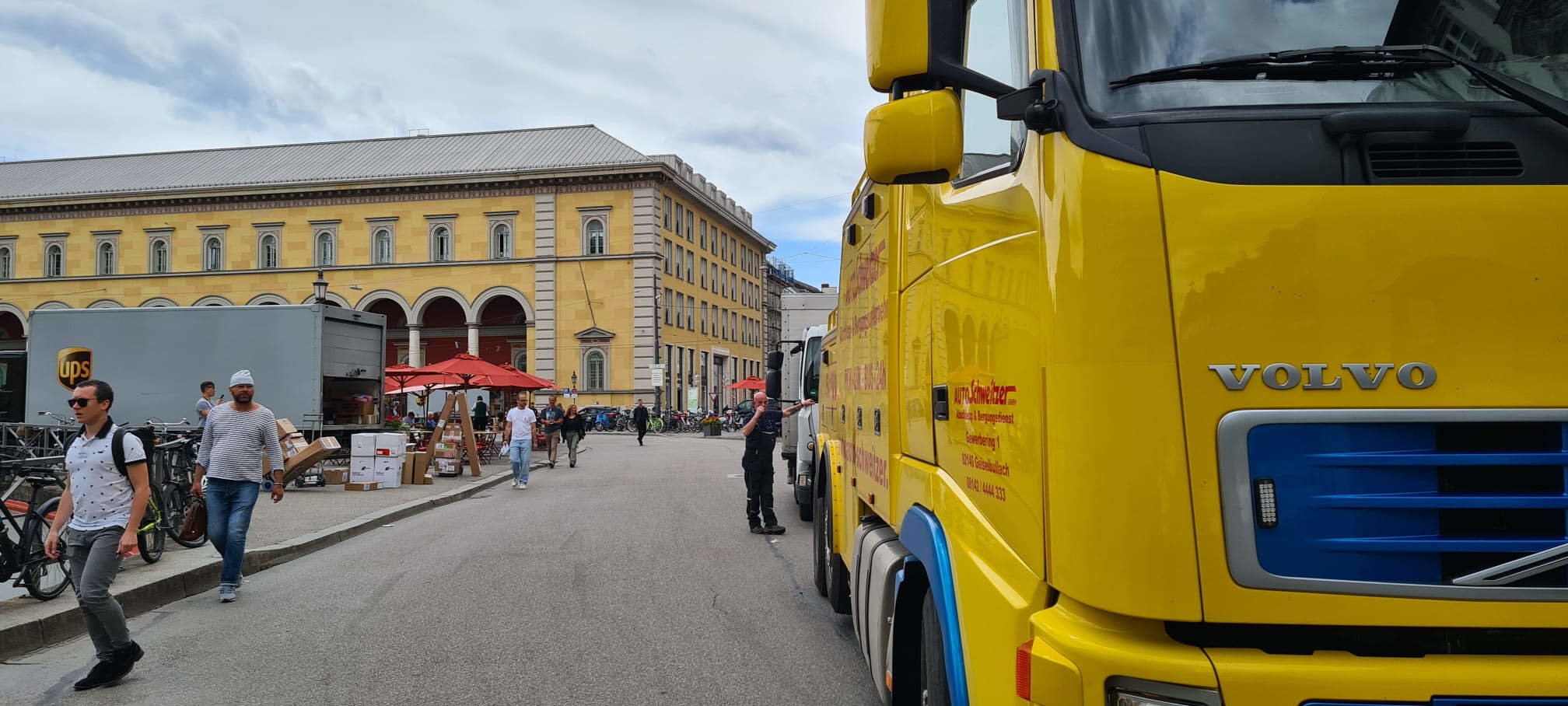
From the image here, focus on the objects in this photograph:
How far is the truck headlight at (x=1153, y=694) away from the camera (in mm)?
2113

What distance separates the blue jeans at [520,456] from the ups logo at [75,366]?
28.7 ft

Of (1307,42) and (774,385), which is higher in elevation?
(1307,42)

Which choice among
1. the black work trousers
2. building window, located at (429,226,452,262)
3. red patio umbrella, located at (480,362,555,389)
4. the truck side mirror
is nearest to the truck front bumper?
the truck side mirror

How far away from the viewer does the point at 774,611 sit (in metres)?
7.48

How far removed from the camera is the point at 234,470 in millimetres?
8500

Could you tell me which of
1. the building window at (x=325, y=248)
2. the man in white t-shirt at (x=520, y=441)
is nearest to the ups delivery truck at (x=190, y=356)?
the man in white t-shirt at (x=520, y=441)

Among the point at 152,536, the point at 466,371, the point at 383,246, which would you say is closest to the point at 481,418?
the point at 466,371

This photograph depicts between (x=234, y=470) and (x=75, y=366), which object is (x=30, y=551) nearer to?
(x=234, y=470)

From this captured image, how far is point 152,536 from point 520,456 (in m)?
9.44

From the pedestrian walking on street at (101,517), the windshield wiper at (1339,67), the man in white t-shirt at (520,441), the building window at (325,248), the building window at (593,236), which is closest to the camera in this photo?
the windshield wiper at (1339,67)

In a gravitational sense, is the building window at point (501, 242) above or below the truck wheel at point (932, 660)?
above

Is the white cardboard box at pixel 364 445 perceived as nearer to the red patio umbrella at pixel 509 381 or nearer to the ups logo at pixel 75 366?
the ups logo at pixel 75 366

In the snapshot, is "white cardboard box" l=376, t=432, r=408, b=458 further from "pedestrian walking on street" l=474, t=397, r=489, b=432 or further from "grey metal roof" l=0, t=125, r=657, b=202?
"grey metal roof" l=0, t=125, r=657, b=202

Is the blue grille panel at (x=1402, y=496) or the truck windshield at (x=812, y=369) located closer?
the blue grille panel at (x=1402, y=496)
